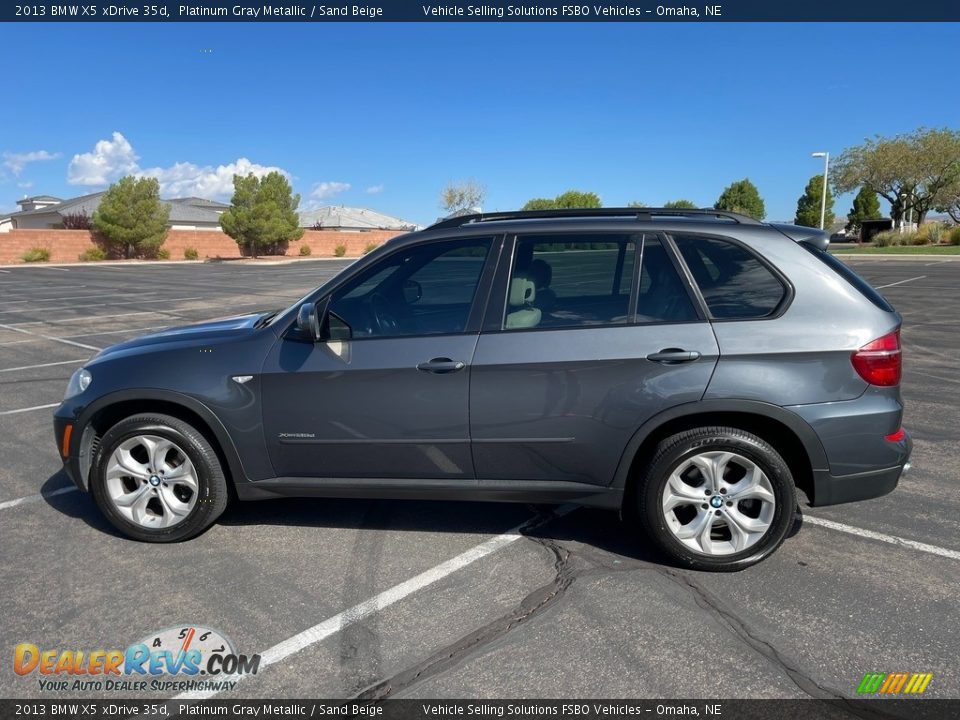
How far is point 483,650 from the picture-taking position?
2945 millimetres

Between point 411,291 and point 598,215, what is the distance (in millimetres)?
1137

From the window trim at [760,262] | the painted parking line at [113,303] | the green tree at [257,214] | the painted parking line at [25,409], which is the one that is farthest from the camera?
the green tree at [257,214]

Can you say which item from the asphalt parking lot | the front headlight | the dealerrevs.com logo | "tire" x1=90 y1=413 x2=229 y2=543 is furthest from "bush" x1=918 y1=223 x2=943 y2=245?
the dealerrevs.com logo

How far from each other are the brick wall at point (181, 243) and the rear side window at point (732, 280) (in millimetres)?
41664

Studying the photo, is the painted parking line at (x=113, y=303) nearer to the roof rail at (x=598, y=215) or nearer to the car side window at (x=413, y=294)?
the car side window at (x=413, y=294)

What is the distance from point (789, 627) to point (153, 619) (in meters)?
2.83

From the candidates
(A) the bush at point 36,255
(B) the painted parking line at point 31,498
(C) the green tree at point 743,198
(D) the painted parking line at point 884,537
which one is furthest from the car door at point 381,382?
(C) the green tree at point 743,198

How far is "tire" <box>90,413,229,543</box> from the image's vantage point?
3.88 m

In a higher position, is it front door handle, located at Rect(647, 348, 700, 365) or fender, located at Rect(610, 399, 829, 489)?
front door handle, located at Rect(647, 348, 700, 365)

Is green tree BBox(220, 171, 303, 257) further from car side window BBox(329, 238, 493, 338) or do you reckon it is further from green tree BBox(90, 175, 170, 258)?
car side window BBox(329, 238, 493, 338)

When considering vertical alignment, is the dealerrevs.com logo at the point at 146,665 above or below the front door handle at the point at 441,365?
below

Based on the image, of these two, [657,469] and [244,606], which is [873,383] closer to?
[657,469]

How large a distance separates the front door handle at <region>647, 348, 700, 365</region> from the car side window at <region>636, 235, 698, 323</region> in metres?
0.18

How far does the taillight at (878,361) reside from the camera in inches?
133
